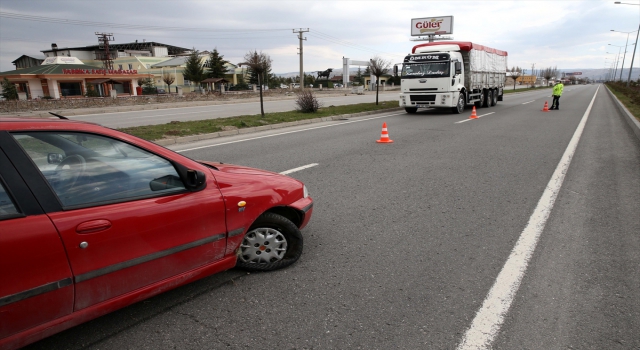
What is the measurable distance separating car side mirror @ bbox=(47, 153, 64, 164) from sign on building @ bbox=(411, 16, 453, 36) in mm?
63975

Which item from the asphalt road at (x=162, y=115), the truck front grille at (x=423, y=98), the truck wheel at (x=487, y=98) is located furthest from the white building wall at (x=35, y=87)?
the truck wheel at (x=487, y=98)

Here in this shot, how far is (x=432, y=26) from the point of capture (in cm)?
6109

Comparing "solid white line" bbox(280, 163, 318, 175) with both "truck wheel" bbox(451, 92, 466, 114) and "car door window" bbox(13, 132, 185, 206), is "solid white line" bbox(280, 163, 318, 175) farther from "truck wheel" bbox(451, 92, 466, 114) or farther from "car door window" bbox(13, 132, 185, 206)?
"truck wheel" bbox(451, 92, 466, 114)

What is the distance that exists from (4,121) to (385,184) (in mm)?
4924

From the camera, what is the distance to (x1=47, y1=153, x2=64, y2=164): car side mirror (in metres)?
2.48

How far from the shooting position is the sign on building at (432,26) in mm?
59375

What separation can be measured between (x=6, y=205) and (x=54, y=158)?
1.51 ft

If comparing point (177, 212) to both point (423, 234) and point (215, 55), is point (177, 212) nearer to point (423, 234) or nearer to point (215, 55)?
point (423, 234)

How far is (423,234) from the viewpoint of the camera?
4.37 m

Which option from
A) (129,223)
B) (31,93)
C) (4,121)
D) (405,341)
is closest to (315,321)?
(405,341)

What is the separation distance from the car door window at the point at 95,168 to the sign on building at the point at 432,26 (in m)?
63.6

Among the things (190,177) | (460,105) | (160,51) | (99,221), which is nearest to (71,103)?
(460,105)

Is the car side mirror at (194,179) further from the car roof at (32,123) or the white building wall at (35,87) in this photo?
the white building wall at (35,87)

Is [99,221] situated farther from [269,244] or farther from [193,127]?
[193,127]
